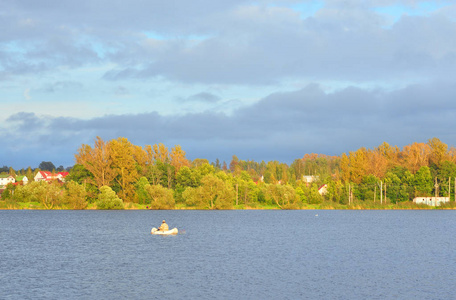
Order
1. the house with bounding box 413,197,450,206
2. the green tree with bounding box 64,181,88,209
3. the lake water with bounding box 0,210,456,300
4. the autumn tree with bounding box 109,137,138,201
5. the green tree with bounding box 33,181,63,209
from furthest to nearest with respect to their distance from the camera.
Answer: the house with bounding box 413,197,450,206, the autumn tree with bounding box 109,137,138,201, the green tree with bounding box 33,181,63,209, the green tree with bounding box 64,181,88,209, the lake water with bounding box 0,210,456,300

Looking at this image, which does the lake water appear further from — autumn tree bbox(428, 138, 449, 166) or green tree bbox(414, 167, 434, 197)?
autumn tree bbox(428, 138, 449, 166)

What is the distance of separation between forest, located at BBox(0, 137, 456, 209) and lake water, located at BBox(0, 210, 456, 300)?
61.4m

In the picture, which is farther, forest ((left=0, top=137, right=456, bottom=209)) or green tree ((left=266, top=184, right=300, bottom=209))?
green tree ((left=266, top=184, right=300, bottom=209))

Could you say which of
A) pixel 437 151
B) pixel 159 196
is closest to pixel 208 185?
pixel 159 196

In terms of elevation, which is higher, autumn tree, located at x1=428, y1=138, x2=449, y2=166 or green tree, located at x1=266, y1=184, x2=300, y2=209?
autumn tree, located at x1=428, y1=138, x2=449, y2=166

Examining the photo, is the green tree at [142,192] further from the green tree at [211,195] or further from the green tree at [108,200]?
the green tree at [211,195]

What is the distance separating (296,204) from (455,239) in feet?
292

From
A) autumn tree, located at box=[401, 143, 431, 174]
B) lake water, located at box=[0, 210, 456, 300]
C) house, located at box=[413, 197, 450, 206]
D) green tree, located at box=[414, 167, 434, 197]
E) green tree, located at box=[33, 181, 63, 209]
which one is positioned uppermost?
autumn tree, located at box=[401, 143, 431, 174]

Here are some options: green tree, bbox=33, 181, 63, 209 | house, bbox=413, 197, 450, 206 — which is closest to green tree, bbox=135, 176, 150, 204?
green tree, bbox=33, 181, 63, 209

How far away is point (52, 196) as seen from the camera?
13400 cm

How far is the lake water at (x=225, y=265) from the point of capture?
110ft

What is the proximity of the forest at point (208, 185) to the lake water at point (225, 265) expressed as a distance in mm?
61415

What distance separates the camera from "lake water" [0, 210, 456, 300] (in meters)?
33.7

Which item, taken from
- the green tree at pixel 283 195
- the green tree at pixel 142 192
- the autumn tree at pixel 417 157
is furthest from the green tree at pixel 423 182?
the green tree at pixel 142 192
